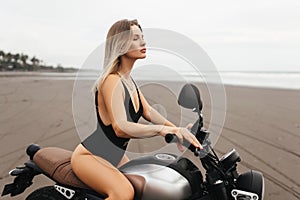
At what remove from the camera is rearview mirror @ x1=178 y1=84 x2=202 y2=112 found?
1.89 metres

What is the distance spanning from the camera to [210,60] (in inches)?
69.7

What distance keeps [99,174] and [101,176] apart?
0.7 inches

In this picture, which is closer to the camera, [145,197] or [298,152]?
[145,197]

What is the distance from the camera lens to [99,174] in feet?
7.17

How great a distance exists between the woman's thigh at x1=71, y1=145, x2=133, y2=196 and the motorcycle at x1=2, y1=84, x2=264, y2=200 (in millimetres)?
88

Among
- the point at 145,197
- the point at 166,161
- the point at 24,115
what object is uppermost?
the point at 166,161

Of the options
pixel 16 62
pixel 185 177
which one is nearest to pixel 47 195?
pixel 185 177

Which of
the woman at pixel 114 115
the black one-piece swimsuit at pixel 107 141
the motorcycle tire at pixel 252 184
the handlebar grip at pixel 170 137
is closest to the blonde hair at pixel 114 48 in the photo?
the woman at pixel 114 115

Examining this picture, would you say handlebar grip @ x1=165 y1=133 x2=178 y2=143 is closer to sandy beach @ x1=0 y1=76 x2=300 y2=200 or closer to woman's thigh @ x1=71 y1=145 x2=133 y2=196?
sandy beach @ x1=0 y1=76 x2=300 y2=200

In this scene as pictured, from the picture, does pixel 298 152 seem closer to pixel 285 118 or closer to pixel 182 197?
pixel 285 118

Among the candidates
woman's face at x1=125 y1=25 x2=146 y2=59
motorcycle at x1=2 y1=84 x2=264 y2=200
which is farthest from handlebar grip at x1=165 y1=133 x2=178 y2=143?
woman's face at x1=125 y1=25 x2=146 y2=59

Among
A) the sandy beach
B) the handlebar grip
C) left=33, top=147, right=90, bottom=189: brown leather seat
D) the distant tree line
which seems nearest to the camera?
the handlebar grip

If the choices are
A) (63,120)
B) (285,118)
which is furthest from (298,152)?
(63,120)

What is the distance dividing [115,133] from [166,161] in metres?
0.37
